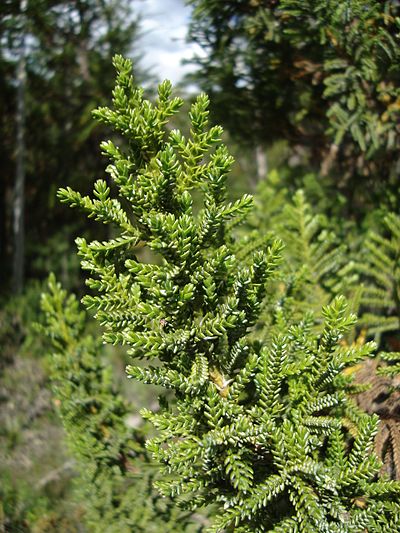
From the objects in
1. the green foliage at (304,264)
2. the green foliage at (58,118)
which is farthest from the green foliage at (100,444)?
the green foliage at (58,118)

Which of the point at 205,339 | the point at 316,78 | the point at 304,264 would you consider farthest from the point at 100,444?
the point at 316,78

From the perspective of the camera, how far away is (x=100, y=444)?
73.6 inches

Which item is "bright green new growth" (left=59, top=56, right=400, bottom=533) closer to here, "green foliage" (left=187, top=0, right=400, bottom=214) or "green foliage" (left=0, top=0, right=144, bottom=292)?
"green foliage" (left=187, top=0, right=400, bottom=214)

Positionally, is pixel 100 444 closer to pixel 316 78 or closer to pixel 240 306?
pixel 240 306

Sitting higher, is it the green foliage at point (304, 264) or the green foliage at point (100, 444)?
the green foliage at point (304, 264)

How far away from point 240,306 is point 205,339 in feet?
0.39

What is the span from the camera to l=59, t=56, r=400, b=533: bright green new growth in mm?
1192

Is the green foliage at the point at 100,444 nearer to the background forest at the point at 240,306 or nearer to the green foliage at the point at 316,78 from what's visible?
the background forest at the point at 240,306

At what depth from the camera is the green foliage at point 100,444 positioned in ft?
5.92

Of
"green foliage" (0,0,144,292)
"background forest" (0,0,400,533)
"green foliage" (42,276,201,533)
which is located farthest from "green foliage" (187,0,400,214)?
"green foliage" (0,0,144,292)

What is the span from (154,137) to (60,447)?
295 centimetres

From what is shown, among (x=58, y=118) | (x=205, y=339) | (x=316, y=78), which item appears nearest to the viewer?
(x=205, y=339)

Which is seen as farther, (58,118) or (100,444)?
(58,118)

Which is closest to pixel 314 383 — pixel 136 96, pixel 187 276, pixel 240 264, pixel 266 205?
pixel 187 276
